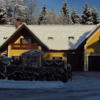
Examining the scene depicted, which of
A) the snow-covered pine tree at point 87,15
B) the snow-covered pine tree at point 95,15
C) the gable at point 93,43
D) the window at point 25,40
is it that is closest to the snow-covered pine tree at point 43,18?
the snow-covered pine tree at point 87,15

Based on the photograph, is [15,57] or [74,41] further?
[74,41]

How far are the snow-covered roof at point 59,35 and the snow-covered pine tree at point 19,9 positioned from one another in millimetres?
20140

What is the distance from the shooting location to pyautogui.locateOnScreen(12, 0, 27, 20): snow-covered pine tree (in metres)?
40.7

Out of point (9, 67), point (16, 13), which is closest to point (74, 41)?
point (9, 67)

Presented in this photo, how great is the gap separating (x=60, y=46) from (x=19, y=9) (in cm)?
2818

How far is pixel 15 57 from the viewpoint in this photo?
694 inches

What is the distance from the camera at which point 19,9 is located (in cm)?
4097

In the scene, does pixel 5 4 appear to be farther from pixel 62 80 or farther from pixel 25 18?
pixel 62 80

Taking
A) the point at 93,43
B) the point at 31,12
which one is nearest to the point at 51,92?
the point at 93,43

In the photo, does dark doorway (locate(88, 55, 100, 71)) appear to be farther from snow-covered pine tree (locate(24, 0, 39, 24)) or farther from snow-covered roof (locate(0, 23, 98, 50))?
snow-covered pine tree (locate(24, 0, 39, 24))

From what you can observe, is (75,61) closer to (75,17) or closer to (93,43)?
(93,43)

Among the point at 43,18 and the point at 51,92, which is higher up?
the point at 43,18

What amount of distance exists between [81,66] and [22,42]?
9.62 metres

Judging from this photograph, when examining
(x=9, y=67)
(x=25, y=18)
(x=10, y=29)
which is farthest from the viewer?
(x=25, y=18)
